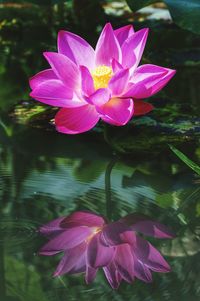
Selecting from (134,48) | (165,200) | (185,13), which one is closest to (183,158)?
(165,200)

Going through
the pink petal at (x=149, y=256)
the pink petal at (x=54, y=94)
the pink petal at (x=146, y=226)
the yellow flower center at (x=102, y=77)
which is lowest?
the pink petal at (x=146, y=226)

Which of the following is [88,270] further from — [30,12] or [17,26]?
[30,12]

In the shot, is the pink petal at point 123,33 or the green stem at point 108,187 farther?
the pink petal at point 123,33

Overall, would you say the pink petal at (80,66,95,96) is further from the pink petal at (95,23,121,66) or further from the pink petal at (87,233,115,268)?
the pink petal at (87,233,115,268)

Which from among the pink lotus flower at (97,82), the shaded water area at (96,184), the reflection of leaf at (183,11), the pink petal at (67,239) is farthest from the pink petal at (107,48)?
the reflection of leaf at (183,11)

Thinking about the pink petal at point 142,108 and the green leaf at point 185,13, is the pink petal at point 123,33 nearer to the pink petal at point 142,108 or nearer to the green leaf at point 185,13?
the pink petal at point 142,108

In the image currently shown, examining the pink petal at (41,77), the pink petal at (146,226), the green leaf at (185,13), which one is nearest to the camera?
the pink petal at (146,226)

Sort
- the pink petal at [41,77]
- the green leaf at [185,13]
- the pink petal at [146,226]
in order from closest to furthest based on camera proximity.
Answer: the pink petal at [146,226]
the pink petal at [41,77]
the green leaf at [185,13]
